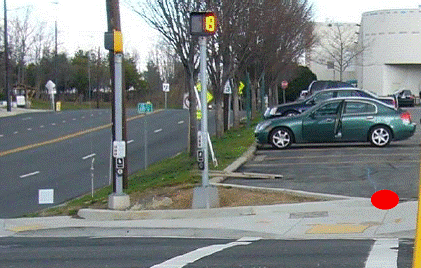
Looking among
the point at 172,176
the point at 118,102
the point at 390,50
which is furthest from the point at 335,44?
the point at 118,102

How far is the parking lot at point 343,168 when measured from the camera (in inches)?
660

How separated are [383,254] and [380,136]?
14.4m

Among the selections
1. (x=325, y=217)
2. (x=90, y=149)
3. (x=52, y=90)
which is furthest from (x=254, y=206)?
(x=52, y=90)

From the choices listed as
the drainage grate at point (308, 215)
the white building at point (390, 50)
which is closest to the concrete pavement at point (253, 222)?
the drainage grate at point (308, 215)

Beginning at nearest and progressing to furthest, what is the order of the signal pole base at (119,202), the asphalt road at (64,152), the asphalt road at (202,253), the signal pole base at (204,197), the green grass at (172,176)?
the asphalt road at (202,253), the signal pole base at (204,197), the signal pole base at (119,202), the green grass at (172,176), the asphalt road at (64,152)

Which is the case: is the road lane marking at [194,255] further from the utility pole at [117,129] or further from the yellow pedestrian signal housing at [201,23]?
the utility pole at [117,129]

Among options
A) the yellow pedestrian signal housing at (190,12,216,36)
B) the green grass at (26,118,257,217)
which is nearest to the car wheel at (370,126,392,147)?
the green grass at (26,118,257,217)

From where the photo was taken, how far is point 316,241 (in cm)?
1184

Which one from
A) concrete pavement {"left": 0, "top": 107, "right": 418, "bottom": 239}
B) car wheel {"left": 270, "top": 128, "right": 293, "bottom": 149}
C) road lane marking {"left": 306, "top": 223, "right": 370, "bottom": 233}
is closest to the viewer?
road lane marking {"left": 306, "top": 223, "right": 370, "bottom": 233}

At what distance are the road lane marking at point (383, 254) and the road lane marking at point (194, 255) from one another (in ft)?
6.46

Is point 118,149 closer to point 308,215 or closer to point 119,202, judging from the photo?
point 119,202

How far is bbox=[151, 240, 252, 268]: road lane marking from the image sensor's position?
9.69 m

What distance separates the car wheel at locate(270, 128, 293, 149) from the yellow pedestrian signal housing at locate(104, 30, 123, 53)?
30.6 ft

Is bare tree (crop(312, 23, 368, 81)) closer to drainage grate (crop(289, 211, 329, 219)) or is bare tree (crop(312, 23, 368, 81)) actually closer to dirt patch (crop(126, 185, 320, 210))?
dirt patch (crop(126, 185, 320, 210))
